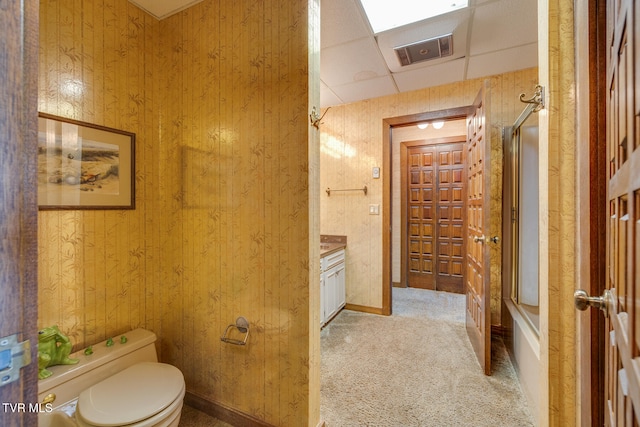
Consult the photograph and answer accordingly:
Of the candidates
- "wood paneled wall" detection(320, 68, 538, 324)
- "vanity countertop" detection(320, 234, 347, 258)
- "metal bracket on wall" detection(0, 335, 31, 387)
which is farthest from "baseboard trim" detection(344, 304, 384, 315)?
"metal bracket on wall" detection(0, 335, 31, 387)

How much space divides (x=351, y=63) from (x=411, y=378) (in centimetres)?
264

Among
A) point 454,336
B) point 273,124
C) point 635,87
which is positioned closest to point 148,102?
point 273,124

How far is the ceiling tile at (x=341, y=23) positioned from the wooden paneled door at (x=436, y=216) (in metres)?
2.53

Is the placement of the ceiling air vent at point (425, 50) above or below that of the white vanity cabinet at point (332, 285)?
above

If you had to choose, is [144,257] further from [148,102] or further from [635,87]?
[635,87]

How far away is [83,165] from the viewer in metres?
1.54

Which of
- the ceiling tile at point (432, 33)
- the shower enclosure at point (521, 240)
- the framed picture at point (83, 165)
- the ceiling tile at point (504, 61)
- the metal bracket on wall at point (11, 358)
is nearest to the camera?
the metal bracket on wall at point (11, 358)

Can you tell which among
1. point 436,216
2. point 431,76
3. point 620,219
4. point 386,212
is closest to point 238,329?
point 620,219

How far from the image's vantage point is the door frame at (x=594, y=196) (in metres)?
0.78

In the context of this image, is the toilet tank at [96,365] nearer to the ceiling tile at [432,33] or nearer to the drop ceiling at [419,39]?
the drop ceiling at [419,39]

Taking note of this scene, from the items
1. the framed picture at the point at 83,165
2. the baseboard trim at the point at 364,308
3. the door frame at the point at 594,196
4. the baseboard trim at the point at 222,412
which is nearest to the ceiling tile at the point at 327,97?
the framed picture at the point at 83,165

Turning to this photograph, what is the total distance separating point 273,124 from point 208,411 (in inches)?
70.1

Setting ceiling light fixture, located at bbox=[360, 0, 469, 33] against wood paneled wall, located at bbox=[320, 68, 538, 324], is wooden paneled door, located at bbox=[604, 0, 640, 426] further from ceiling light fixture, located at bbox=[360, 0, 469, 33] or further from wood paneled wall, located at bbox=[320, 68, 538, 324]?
wood paneled wall, located at bbox=[320, 68, 538, 324]

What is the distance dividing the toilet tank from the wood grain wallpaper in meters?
0.15
